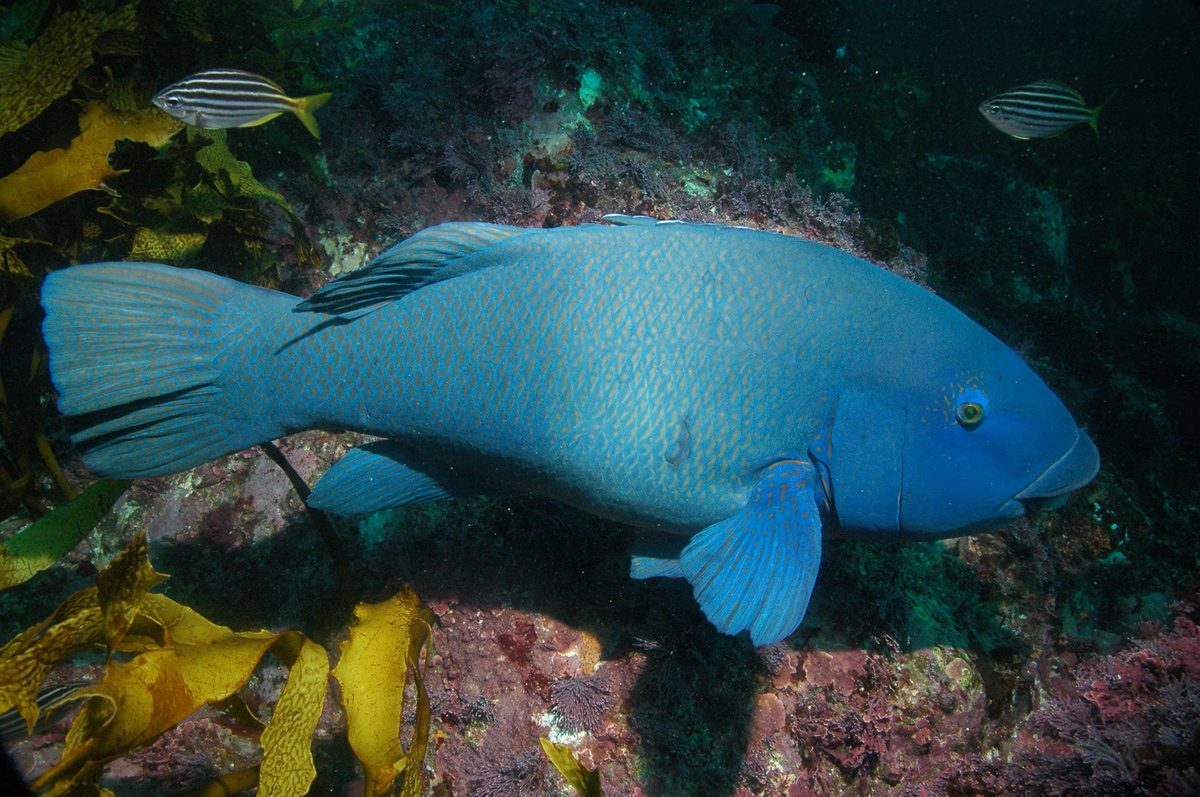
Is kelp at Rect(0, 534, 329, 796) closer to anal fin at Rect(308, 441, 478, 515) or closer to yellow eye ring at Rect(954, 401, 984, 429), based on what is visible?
anal fin at Rect(308, 441, 478, 515)

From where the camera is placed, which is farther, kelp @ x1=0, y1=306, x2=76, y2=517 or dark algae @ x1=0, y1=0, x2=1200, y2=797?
kelp @ x1=0, y1=306, x2=76, y2=517

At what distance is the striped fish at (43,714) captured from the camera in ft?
6.76

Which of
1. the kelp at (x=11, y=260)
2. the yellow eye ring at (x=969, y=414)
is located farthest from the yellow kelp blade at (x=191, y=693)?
the yellow eye ring at (x=969, y=414)

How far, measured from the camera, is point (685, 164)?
3.17 metres

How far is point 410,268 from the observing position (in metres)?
1.91

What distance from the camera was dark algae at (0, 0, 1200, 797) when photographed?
71.6 inches

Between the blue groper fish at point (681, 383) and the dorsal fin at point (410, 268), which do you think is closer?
the blue groper fish at point (681, 383)

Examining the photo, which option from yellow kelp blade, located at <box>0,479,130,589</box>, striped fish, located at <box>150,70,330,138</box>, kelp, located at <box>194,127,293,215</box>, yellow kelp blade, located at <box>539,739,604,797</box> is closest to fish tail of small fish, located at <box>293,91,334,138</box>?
striped fish, located at <box>150,70,330,138</box>

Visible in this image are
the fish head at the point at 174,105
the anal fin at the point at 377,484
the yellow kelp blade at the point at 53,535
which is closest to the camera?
the anal fin at the point at 377,484

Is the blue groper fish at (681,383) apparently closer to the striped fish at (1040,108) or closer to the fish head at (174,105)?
the fish head at (174,105)

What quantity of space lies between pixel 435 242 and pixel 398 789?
7.92 ft

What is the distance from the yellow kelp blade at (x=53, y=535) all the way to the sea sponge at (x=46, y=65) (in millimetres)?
1846

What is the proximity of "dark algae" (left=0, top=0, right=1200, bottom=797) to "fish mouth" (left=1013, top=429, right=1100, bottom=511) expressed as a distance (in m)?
→ 0.02

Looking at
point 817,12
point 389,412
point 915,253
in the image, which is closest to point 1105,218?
point 817,12
